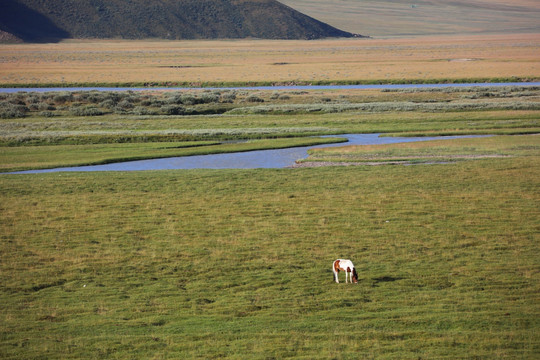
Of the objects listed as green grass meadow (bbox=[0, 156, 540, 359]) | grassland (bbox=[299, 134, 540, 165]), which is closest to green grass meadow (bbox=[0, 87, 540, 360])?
green grass meadow (bbox=[0, 156, 540, 359])

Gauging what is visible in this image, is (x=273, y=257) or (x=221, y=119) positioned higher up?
(x=273, y=257)

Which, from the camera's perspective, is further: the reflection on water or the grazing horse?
the reflection on water

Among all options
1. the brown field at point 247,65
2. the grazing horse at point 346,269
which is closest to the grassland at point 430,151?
the grazing horse at point 346,269

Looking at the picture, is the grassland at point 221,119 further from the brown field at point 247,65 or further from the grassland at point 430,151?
the brown field at point 247,65

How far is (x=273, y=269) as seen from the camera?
16.2 meters

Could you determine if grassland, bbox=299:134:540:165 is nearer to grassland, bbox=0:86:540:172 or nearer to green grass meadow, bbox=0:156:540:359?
grassland, bbox=0:86:540:172

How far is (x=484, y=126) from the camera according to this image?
1741 inches

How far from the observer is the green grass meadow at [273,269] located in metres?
11.8

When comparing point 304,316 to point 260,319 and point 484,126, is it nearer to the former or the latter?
point 260,319

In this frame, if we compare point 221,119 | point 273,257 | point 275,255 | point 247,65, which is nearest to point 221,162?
point 275,255

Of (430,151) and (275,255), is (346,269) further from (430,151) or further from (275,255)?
(430,151)

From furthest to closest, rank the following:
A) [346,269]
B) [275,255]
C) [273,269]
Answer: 1. [275,255]
2. [273,269]
3. [346,269]

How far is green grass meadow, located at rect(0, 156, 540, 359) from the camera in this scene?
11.8 m

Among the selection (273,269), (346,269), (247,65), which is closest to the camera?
(346,269)
